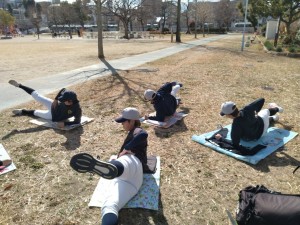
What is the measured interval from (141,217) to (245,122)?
Answer: 247cm

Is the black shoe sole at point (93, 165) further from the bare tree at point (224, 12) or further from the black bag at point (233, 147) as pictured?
the bare tree at point (224, 12)

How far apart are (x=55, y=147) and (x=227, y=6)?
256 feet

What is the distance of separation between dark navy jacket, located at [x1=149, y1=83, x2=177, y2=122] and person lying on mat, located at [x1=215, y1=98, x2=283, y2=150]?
4.65ft

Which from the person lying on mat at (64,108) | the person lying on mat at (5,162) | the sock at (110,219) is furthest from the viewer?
the person lying on mat at (64,108)

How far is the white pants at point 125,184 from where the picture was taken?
318cm

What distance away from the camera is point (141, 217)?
3.30m

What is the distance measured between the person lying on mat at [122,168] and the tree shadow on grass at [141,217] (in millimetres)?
135

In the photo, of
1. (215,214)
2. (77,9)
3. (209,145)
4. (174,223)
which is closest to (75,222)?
(174,223)

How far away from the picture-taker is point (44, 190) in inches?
150

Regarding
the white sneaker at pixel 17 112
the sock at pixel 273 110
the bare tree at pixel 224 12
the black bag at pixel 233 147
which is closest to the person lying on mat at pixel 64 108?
the white sneaker at pixel 17 112

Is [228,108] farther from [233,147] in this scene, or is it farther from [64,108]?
[64,108]

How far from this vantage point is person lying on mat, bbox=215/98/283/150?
14.9 feet

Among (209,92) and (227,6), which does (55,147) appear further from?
(227,6)

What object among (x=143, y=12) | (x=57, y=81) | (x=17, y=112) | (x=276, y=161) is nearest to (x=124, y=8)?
(x=143, y=12)
